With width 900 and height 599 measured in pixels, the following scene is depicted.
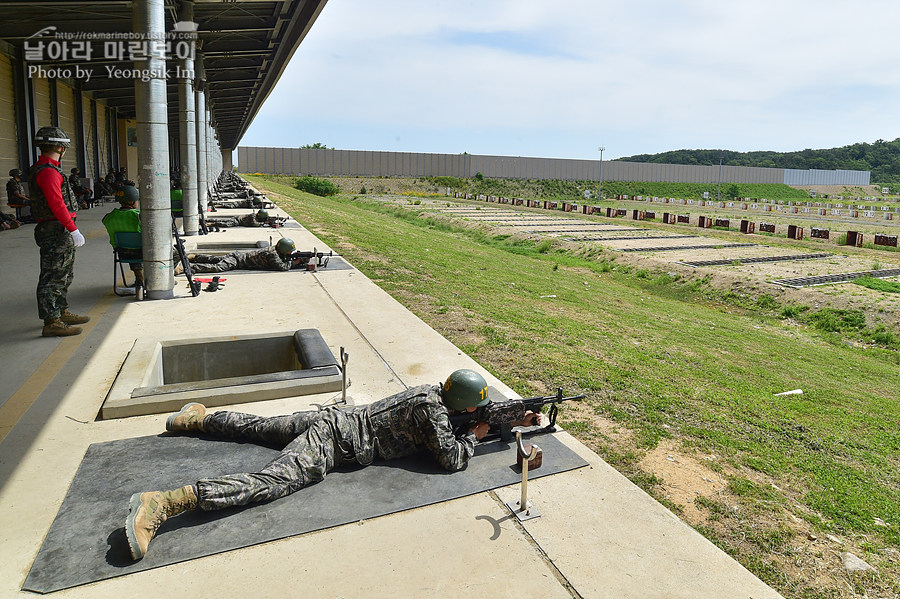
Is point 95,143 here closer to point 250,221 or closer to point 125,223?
point 250,221

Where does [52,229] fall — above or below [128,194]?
below

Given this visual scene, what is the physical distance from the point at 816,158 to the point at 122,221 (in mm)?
185706

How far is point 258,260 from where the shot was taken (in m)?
13.1

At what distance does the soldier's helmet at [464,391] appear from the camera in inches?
191

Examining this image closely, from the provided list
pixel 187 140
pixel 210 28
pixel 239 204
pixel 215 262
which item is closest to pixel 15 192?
pixel 187 140

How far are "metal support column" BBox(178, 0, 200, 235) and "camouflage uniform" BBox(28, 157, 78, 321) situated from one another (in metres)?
10.8

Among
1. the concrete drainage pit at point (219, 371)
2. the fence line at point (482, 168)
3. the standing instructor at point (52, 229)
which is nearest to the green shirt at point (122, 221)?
the standing instructor at point (52, 229)

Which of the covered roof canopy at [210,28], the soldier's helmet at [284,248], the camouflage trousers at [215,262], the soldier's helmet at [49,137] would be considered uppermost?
the covered roof canopy at [210,28]

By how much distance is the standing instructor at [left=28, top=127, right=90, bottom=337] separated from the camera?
7.43 meters

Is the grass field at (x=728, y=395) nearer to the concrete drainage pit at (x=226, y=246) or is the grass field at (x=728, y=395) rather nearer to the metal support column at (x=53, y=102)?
the concrete drainage pit at (x=226, y=246)

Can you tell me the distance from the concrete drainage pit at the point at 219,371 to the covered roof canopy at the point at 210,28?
798 centimetres

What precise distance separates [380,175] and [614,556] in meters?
91.8

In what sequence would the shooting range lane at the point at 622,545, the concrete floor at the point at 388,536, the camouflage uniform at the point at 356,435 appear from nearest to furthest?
1. the concrete floor at the point at 388,536
2. the shooting range lane at the point at 622,545
3. the camouflage uniform at the point at 356,435

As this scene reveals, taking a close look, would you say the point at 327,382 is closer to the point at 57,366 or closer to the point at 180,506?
the point at 180,506
